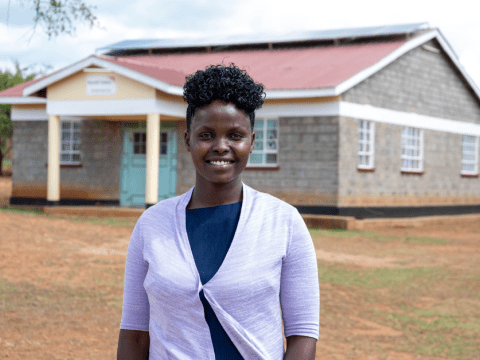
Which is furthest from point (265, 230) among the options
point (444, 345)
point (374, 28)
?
point (374, 28)

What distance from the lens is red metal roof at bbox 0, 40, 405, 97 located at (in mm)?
16516

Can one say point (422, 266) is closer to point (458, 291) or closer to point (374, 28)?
point (458, 291)

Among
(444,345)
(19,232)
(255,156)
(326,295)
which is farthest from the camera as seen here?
(255,156)

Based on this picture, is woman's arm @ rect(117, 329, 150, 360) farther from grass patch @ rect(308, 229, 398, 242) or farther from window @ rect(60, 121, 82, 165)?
window @ rect(60, 121, 82, 165)

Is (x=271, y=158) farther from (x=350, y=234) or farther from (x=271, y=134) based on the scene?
(x=350, y=234)

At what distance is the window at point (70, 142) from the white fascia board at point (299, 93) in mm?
6597

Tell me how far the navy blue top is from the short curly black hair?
1.06 ft

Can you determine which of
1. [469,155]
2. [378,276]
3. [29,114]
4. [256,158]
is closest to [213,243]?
[378,276]

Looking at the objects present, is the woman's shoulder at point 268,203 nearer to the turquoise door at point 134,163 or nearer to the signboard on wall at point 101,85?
the signboard on wall at point 101,85

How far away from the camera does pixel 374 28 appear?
2048 cm

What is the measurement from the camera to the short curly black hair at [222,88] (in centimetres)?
186

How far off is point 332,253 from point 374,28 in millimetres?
11247

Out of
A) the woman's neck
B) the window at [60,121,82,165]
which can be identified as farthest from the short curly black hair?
the window at [60,121,82,165]

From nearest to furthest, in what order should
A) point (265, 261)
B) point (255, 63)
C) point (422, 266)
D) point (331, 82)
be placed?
point (265, 261)
point (422, 266)
point (331, 82)
point (255, 63)
